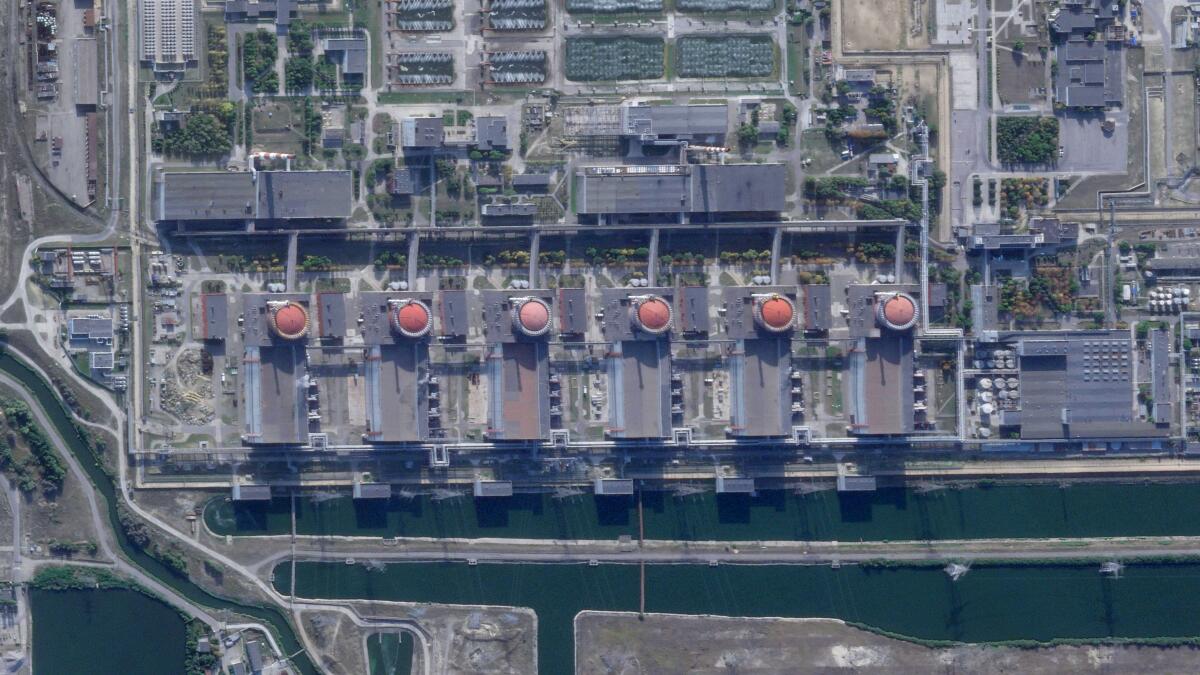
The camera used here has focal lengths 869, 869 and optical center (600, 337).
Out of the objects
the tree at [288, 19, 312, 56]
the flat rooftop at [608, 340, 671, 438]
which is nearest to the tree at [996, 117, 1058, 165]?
the flat rooftop at [608, 340, 671, 438]

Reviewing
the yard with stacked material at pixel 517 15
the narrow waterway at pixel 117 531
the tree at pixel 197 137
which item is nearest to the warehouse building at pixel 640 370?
the yard with stacked material at pixel 517 15

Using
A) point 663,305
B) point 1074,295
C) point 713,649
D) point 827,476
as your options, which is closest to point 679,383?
point 663,305

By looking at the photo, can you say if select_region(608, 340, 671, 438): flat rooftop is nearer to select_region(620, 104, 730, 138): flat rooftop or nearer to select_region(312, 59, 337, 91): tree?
select_region(620, 104, 730, 138): flat rooftop

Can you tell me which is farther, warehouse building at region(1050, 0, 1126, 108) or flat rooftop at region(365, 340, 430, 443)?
warehouse building at region(1050, 0, 1126, 108)

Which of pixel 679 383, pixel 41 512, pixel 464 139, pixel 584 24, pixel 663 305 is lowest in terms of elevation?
pixel 41 512

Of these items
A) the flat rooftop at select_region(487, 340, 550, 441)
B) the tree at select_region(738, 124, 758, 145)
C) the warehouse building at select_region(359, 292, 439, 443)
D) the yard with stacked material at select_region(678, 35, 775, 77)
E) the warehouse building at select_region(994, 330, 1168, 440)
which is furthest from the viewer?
the yard with stacked material at select_region(678, 35, 775, 77)

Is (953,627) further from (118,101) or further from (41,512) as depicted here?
(118,101)
